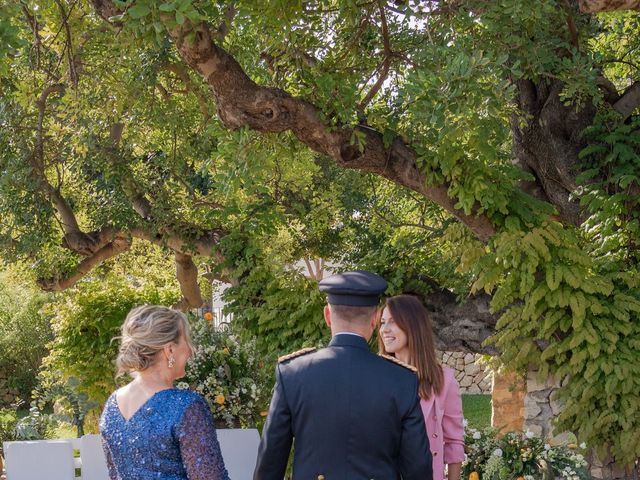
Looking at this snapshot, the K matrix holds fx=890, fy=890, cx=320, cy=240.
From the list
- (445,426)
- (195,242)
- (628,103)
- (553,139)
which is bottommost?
(445,426)

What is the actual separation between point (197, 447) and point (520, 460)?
2222 mm

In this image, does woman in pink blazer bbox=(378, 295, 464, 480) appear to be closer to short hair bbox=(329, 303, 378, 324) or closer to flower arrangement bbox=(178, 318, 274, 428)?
short hair bbox=(329, 303, 378, 324)

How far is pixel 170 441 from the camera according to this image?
10.1 feet

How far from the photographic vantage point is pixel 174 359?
3176 millimetres

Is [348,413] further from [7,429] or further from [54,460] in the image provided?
[7,429]

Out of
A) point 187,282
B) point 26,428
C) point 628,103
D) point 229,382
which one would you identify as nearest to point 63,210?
point 187,282

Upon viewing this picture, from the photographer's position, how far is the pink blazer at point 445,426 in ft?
13.2

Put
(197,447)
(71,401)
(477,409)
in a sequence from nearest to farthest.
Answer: (197,447), (71,401), (477,409)

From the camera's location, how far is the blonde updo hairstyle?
10.2 feet

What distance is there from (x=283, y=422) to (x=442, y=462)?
1191 millimetres

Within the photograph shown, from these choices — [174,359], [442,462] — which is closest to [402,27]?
[442,462]

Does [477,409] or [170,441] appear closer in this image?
[170,441]

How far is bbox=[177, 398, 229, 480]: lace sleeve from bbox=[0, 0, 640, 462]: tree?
297cm

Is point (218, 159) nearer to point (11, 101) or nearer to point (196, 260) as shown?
point (11, 101)
